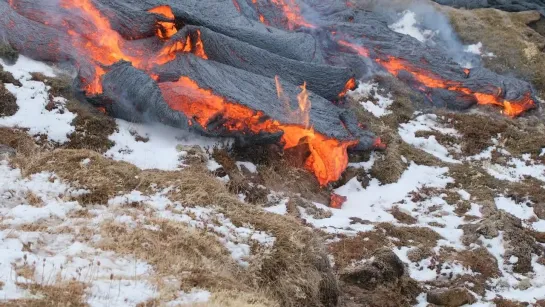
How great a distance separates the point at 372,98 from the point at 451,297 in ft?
46.1

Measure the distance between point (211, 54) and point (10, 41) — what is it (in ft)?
22.3

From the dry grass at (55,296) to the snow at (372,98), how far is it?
17.7 m

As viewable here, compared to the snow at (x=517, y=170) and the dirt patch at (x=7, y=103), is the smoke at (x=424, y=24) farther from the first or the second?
the dirt patch at (x=7, y=103)

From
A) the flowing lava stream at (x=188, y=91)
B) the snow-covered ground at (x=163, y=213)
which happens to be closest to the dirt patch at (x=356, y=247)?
the snow-covered ground at (x=163, y=213)

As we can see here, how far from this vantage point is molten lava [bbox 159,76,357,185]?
16281mm

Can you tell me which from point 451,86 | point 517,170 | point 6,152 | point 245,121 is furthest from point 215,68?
point 451,86

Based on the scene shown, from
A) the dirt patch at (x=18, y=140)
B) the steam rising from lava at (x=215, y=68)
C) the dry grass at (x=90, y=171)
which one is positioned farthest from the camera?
the steam rising from lava at (x=215, y=68)

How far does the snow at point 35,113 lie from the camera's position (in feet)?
46.3

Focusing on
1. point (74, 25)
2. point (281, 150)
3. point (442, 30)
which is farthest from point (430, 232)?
point (442, 30)

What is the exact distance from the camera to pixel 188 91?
16.5 m

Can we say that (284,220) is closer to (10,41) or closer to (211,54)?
(211,54)

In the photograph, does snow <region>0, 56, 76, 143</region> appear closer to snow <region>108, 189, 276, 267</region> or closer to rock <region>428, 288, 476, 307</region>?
snow <region>108, 189, 276, 267</region>

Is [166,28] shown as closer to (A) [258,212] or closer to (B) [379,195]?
(B) [379,195]

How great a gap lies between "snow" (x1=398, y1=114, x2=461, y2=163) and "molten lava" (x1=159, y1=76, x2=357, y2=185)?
4450 mm
